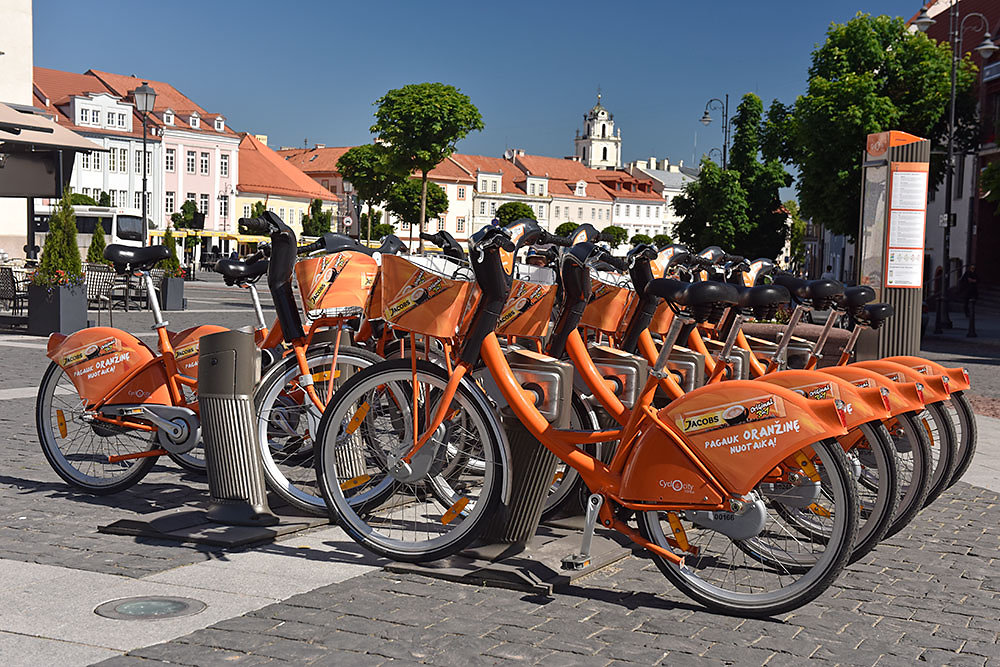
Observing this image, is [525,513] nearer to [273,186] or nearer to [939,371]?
[939,371]

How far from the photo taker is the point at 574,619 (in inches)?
173

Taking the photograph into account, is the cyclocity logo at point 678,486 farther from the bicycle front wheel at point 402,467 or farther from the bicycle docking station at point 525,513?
the bicycle front wheel at point 402,467

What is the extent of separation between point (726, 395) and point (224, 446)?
2426 millimetres

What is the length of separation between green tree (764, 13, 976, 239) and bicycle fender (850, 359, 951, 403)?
3260cm

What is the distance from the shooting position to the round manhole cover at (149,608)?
168 inches

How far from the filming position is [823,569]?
435 centimetres

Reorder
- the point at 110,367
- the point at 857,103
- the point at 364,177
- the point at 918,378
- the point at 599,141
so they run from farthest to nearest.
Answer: the point at 599,141
the point at 364,177
the point at 857,103
the point at 110,367
the point at 918,378

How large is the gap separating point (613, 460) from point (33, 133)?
13.2m

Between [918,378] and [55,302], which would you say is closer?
[918,378]

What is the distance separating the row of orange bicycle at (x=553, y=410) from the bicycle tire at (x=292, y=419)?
0.4 inches

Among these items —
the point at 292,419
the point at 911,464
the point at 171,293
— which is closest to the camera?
the point at 911,464

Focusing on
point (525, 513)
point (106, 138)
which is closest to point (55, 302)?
point (525, 513)

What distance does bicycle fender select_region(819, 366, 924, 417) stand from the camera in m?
4.74

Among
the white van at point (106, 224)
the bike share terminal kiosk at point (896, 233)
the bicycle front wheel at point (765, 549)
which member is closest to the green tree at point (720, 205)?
the white van at point (106, 224)
